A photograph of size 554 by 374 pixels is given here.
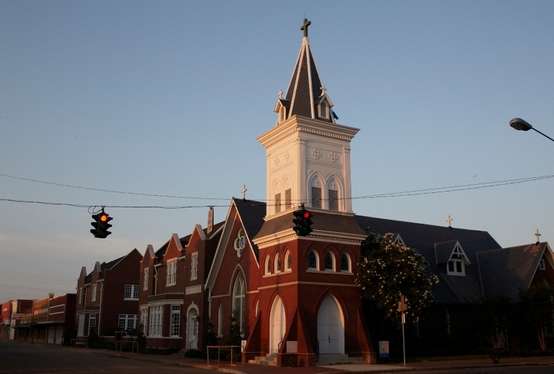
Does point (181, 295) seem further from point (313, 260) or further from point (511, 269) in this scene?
point (511, 269)

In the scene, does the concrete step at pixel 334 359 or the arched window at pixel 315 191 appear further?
the arched window at pixel 315 191

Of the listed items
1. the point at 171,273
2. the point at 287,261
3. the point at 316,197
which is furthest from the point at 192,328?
the point at 316,197

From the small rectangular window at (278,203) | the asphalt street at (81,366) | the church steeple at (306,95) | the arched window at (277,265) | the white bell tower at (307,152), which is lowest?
the asphalt street at (81,366)

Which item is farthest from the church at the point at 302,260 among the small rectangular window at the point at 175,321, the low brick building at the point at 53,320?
the low brick building at the point at 53,320

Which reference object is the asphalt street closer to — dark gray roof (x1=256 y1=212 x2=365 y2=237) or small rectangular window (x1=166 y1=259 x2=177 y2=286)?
dark gray roof (x1=256 y1=212 x2=365 y2=237)

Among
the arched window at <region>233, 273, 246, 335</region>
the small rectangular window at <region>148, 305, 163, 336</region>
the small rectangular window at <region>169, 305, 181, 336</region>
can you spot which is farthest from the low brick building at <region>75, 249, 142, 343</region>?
the arched window at <region>233, 273, 246, 335</region>

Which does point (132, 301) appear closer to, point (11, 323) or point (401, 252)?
point (401, 252)

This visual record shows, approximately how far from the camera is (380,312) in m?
40.7

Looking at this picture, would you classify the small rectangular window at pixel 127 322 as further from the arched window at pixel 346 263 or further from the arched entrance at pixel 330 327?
the arched window at pixel 346 263

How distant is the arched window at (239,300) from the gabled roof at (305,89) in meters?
13.1

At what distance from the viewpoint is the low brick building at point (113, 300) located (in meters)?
74.9

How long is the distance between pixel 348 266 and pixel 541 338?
1825cm

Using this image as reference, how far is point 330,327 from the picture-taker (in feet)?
122

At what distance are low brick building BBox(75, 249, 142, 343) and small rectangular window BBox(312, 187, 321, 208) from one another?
4185 cm
